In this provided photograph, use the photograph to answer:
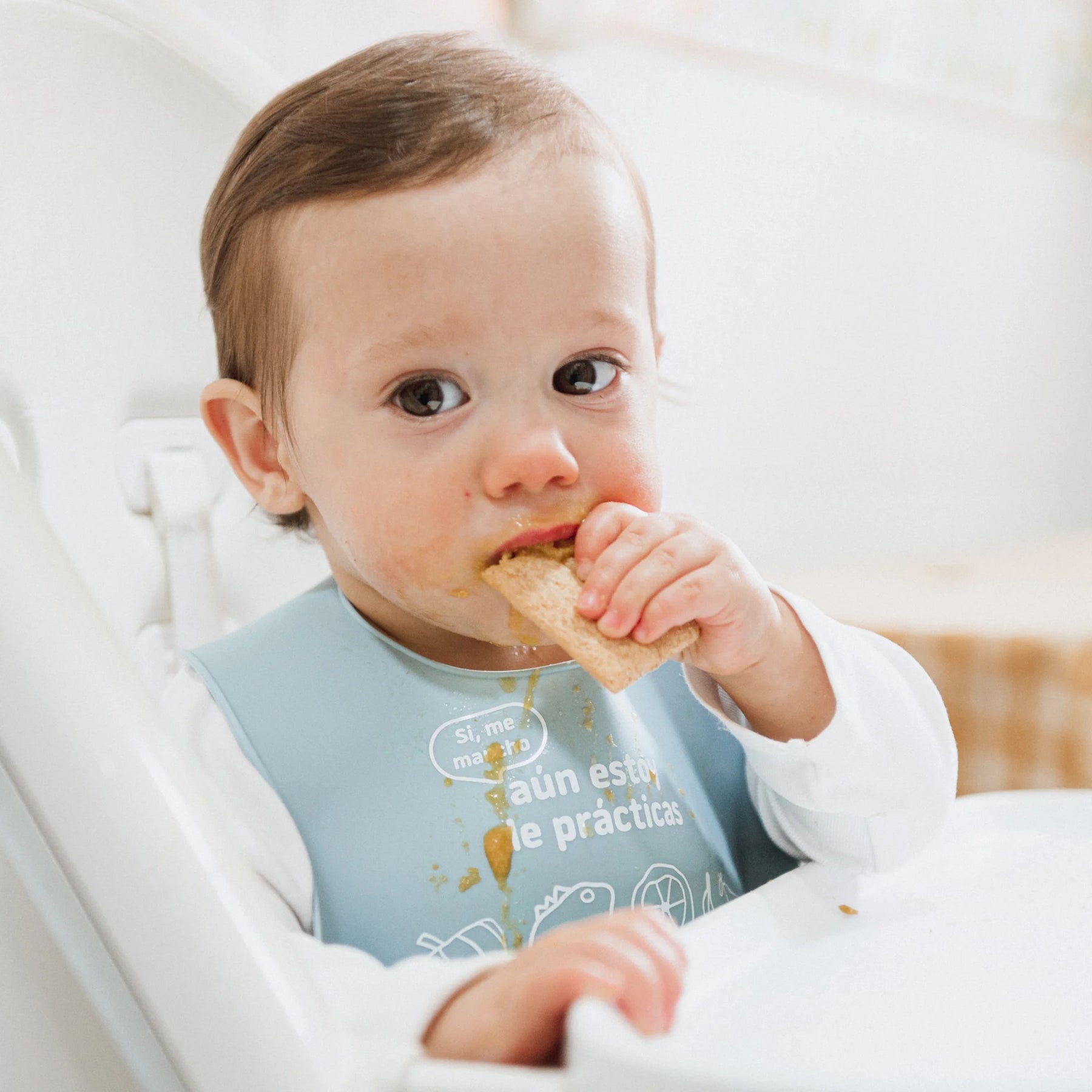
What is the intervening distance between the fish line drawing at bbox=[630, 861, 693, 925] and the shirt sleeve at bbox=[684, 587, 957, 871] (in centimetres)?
7

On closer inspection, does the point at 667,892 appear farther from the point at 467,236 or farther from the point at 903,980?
the point at 467,236

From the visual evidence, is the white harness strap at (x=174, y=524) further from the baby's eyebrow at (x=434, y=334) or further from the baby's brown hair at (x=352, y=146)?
the baby's eyebrow at (x=434, y=334)

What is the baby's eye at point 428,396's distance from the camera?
0.53m

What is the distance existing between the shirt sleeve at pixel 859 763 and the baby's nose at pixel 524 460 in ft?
0.44

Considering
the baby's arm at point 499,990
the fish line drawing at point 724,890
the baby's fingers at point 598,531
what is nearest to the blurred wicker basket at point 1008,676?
the fish line drawing at point 724,890

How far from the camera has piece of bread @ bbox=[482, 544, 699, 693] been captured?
0.46m

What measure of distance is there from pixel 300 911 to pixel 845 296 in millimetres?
1733

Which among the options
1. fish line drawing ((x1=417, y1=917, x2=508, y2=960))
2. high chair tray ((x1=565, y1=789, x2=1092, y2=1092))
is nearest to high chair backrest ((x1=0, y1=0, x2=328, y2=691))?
fish line drawing ((x1=417, y1=917, x2=508, y2=960))

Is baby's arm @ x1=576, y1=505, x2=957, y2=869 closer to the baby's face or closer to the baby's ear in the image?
the baby's face

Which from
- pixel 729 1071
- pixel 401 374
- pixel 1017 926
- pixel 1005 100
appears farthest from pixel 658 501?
pixel 1005 100

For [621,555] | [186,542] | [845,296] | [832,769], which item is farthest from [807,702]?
[845,296]

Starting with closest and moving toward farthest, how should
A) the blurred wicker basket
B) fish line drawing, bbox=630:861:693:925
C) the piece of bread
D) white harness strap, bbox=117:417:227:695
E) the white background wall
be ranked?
the piece of bread, fish line drawing, bbox=630:861:693:925, white harness strap, bbox=117:417:227:695, the blurred wicker basket, the white background wall

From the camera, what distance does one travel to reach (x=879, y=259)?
6.90ft

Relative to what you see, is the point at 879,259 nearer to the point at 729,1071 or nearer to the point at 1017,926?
the point at 1017,926
